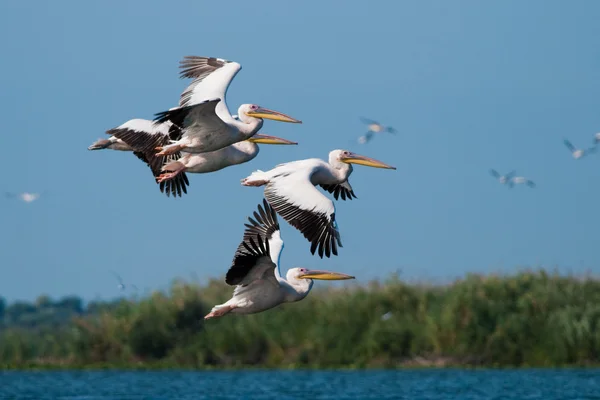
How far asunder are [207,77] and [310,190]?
1.77 m

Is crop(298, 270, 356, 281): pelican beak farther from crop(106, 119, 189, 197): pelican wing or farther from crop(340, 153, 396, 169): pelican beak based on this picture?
crop(106, 119, 189, 197): pelican wing

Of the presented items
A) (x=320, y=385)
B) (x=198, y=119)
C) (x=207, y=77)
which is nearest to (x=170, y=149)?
(x=198, y=119)

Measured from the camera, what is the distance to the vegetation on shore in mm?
22766

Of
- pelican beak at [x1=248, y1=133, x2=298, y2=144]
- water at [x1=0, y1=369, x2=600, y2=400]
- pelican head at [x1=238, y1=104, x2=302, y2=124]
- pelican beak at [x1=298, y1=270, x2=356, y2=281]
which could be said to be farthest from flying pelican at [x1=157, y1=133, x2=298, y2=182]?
water at [x1=0, y1=369, x2=600, y2=400]

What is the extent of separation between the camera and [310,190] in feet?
36.6

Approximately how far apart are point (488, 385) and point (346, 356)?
3093 mm

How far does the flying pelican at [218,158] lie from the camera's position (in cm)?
1171

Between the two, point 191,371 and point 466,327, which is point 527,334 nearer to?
point 466,327

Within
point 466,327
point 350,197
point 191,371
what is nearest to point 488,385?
point 466,327

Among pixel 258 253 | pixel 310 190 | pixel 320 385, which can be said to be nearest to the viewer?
pixel 258 253

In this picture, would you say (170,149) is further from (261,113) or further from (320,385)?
(320,385)

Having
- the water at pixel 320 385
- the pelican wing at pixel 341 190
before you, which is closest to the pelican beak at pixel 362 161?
the pelican wing at pixel 341 190

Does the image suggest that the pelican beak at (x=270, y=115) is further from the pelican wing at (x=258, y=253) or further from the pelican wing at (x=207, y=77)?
the pelican wing at (x=258, y=253)

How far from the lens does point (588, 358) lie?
74.1 ft
